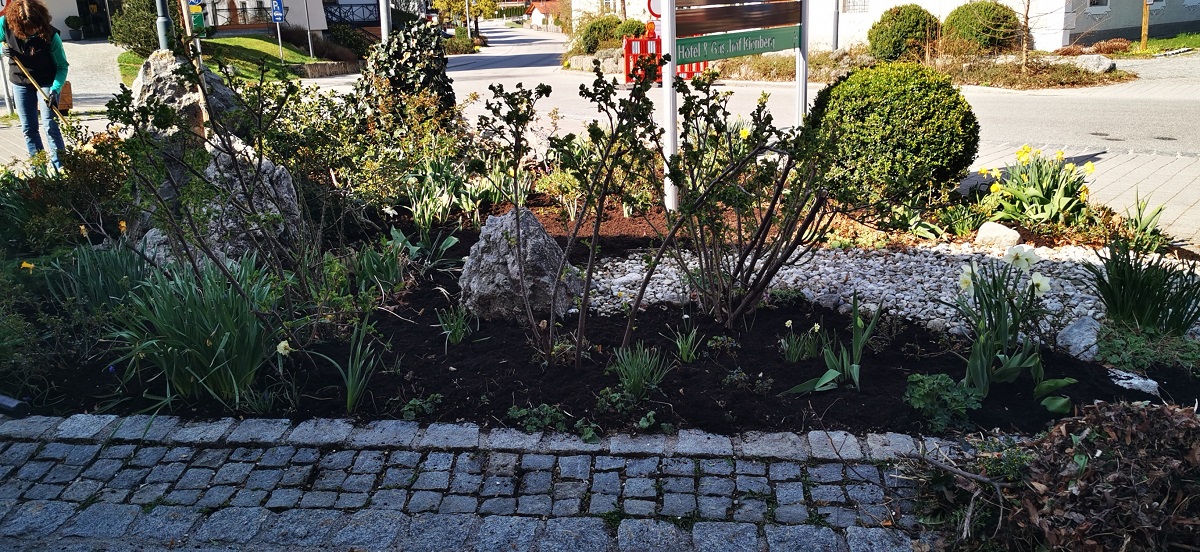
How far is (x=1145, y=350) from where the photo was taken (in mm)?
4012

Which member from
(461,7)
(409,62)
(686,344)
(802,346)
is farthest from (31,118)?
(461,7)

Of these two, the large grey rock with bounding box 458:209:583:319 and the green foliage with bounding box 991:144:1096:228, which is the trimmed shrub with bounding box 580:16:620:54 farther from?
the large grey rock with bounding box 458:209:583:319

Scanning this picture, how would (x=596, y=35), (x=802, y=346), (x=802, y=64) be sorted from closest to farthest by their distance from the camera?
(x=802, y=346) → (x=802, y=64) → (x=596, y=35)

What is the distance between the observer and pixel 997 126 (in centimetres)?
1209

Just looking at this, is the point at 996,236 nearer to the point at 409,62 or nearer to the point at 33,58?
the point at 409,62

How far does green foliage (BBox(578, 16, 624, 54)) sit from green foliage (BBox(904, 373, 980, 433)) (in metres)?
25.4

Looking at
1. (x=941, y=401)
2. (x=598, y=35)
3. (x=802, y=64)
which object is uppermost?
(x=598, y=35)

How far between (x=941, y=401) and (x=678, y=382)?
108cm

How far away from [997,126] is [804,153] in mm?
9566

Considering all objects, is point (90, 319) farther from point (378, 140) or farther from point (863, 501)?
point (863, 501)

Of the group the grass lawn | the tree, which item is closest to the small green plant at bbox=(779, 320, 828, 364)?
the grass lawn

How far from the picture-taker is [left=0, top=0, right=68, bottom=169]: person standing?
8.23 m

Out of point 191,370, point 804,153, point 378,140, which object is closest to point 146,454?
point 191,370

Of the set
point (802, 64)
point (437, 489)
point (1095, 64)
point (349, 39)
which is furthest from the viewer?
point (349, 39)
